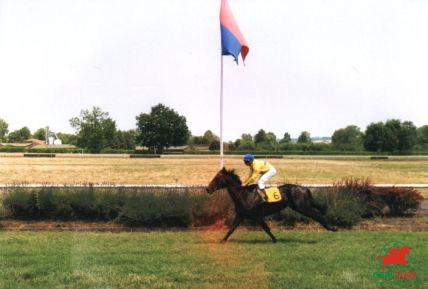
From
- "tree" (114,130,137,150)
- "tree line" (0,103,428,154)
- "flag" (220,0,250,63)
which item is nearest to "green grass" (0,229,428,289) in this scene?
"flag" (220,0,250,63)

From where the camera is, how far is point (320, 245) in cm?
950

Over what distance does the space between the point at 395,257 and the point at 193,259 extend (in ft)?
12.6

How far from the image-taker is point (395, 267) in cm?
768

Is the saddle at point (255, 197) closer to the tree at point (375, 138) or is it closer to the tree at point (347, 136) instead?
the tree at point (375, 138)

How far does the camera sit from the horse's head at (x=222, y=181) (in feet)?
32.4

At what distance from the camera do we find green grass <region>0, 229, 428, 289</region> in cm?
689

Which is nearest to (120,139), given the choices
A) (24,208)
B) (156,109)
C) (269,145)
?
(156,109)

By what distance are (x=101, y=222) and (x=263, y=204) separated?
202 inches

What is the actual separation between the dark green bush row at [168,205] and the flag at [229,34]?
4379 mm

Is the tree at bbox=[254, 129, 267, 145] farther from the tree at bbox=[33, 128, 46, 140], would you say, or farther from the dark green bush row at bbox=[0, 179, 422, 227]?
the tree at bbox=[33, 128, 46, 140]

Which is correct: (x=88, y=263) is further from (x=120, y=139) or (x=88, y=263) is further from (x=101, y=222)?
(x=120, y=139)

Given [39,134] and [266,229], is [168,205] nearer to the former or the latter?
[266,229]

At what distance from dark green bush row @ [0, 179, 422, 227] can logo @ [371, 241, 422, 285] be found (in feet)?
10.4

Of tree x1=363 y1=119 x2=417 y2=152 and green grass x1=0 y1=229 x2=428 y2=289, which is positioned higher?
tree x1=363 y1=119 x2=417 y2=152
